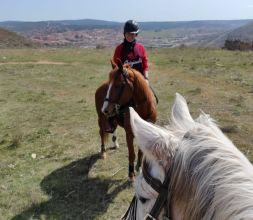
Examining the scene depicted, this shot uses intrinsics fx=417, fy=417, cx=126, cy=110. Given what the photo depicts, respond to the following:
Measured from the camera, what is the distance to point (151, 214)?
174 cm

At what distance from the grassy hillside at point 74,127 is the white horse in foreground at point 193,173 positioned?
4.16 m

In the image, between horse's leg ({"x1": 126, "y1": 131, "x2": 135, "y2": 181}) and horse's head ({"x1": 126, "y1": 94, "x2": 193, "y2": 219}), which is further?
horse's leg ({"x1": 126, "y1": 131, "x2": 135, "y2": 181})

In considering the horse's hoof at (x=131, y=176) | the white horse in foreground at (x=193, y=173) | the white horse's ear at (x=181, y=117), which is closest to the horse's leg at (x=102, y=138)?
the horse's hoof at (x=131, y=176)

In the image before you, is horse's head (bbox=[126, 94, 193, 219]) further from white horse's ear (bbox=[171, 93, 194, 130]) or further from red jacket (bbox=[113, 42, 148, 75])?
red jacket (bbox=[113, 42, 148, 75])

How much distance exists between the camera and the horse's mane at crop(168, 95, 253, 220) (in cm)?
136

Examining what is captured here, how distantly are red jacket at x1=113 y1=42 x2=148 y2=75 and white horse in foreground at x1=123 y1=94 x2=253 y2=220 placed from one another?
493 centimetres

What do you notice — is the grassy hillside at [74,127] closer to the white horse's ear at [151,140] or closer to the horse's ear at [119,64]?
the horse's ear at [119,64]

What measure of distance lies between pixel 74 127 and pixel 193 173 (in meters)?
9.17

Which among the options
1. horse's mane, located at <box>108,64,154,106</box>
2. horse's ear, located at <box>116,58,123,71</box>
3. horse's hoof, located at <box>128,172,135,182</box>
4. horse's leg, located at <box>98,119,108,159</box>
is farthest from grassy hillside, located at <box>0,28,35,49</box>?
horse's ear, located at <box>116,58,123,71</box>

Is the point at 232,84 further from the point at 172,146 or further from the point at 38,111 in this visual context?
the point at 172,146

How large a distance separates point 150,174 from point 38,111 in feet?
37.3

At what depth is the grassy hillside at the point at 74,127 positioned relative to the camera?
20.4 feet

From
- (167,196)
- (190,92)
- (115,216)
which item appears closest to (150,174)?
(167,196)

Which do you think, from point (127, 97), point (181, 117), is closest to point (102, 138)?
point (127, 97)
